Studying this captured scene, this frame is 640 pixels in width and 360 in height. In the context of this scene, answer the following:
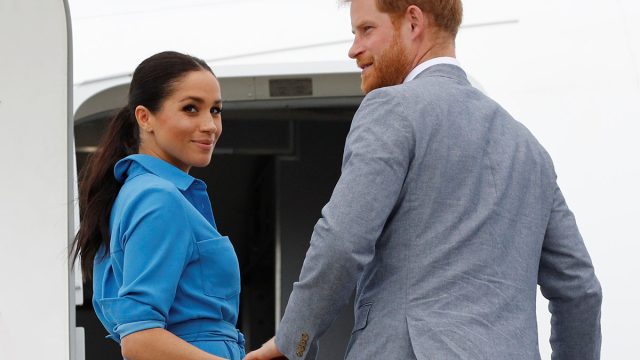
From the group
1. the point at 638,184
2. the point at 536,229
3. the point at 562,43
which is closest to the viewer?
the point at 536,229

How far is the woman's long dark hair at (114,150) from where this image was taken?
233 centimetres

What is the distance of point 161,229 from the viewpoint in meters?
2.16

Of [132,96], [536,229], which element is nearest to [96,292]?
[132,96]

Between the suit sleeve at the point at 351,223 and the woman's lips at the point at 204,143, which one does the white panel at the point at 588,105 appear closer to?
the woman's lips at the point at 204,143

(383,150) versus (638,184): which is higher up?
(383,150)

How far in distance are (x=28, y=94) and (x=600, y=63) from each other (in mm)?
1961

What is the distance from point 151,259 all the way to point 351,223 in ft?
1.26

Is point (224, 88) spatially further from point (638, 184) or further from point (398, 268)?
point (398, 268)

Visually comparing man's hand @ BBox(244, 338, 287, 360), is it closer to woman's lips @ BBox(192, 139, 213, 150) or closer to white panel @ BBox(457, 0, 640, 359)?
woman's lips @ BBox(192, 139, 213, 150)

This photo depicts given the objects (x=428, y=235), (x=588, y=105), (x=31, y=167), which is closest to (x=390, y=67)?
(x=428, y=235)

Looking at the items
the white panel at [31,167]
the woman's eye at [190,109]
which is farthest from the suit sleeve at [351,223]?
the white panel at [31,167]

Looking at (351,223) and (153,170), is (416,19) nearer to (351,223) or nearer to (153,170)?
(351,223)

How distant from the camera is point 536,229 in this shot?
85.7 inches

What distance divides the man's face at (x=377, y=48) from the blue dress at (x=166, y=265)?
397 mm
